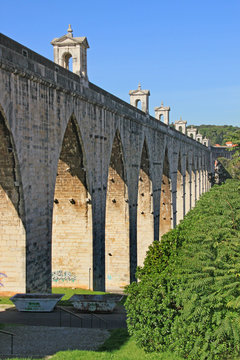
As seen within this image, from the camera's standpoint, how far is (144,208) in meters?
38.5

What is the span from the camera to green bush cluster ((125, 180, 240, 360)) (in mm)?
14250

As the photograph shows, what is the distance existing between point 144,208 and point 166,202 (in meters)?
10.3

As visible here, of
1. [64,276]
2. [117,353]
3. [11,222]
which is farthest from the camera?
[64,276]

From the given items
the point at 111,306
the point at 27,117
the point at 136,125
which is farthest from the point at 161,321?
the point at 136,125

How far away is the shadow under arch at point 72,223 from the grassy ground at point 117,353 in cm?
731

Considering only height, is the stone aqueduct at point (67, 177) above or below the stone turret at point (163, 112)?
below

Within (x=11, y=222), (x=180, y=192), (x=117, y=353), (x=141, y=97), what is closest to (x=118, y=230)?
(x=141, y=97)

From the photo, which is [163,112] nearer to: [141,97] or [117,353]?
[141,97]

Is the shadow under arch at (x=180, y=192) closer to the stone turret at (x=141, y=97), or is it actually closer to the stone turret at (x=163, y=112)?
the stone turret at (x=163, y=112)

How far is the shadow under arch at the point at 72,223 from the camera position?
77.3 feet

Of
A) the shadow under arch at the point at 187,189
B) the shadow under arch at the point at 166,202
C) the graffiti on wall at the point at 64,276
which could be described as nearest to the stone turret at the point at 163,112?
the shadow under arch at the point at 166,202

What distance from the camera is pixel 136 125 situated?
34062mm

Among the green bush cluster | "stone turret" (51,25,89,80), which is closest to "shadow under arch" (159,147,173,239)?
"stone turret" (51,25,89,80)

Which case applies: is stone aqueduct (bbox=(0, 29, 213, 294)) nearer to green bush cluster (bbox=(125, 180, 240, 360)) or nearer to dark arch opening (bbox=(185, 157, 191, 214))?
green bush cluster (bbox=(125, 180, 240, 360))
